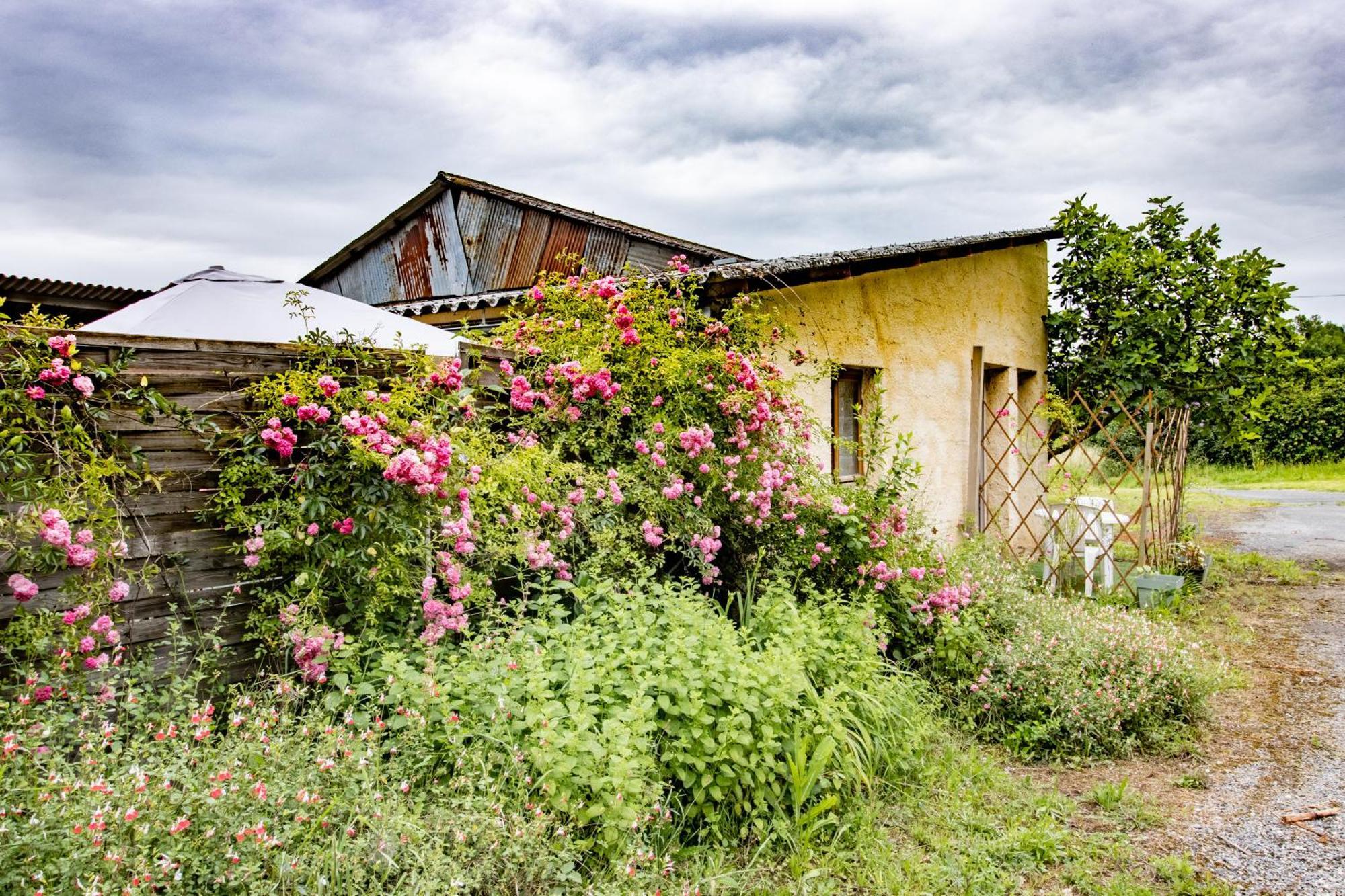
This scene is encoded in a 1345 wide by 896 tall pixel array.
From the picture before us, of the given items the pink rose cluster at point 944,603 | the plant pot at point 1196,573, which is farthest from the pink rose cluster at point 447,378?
the plant pot at point 1196,573

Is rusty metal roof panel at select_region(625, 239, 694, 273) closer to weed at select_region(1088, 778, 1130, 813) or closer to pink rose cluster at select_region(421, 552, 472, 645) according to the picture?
pink rose cluster at select_region(421, 552, 472, 645)

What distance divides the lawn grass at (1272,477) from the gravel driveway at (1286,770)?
1508cm

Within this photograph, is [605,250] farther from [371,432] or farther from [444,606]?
[444,606]

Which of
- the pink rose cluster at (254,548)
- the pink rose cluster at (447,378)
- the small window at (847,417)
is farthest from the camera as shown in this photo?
the small window at (847,417)

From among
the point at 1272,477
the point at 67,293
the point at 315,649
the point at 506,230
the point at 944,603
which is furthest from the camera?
the point at 1272,477

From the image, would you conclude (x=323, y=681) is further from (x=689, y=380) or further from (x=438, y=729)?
(x=689, y=380)

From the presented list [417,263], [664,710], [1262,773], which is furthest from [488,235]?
[1262,773]

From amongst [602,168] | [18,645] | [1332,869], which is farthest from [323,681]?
[602,168]

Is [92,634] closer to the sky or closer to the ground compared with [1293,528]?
closer to the sky

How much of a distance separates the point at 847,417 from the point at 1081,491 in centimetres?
263

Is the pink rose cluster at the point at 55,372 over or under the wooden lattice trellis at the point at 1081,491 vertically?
over

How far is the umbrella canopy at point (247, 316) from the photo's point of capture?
490 cm

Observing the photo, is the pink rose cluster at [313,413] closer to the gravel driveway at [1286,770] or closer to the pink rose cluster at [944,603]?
the pink rose cluster at [944,603]

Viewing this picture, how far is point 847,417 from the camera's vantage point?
25.0 ft
